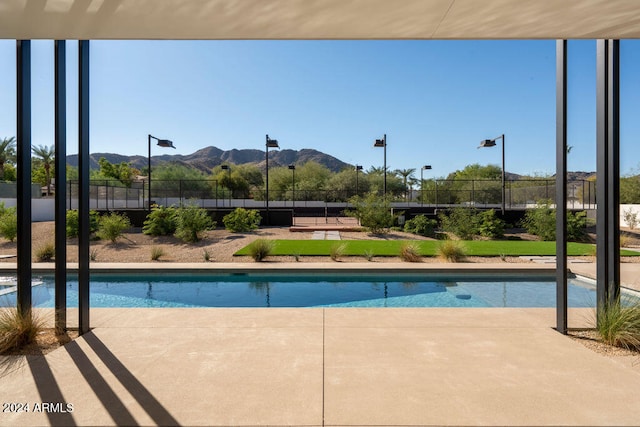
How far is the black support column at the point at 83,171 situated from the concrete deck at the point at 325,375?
46cm

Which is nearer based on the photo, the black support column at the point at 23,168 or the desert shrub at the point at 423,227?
the black support column at the point at 23,168

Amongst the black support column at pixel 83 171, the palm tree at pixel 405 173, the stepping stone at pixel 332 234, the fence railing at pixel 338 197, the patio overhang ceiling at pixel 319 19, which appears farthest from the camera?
the palm tree at pixel 405 173

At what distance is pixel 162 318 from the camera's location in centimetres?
458

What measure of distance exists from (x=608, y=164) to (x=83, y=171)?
5.83 m

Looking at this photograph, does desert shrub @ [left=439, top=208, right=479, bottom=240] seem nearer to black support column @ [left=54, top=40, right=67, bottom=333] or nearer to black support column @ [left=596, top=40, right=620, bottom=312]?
black support column @ [left=596, top=40, right=620, bottom=312]

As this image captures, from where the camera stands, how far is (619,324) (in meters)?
3.67

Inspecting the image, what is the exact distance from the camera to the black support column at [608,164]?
3.74 metres

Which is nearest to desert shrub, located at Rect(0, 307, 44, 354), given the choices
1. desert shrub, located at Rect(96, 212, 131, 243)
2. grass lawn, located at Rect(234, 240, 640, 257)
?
grass lawn, located at Rect(234, 240, 640, 257)

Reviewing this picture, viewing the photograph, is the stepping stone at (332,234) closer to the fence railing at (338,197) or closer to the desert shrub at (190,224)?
the desert shrub at (190,224)

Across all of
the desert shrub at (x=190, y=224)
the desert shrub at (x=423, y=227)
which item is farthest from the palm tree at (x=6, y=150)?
the desert shrub at (x=423, y=227)

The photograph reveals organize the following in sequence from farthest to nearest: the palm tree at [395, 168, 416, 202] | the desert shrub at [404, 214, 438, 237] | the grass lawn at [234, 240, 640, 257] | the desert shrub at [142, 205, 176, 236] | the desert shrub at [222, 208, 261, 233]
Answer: the palm tree at [395, 168, 416, 202]
the desert shrub at [222, 208, 261, 233]
the desert shrub at [404, 214, 438, 237]
the desert shrub at [142, 205, 176, 236]
the grass lawn at [234, 240, 640, 257]

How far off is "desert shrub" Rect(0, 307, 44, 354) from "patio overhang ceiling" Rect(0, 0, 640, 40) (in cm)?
285

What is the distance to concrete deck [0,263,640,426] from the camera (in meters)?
2.46

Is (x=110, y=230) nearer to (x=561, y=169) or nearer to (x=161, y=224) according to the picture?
(x=161, y=224)
